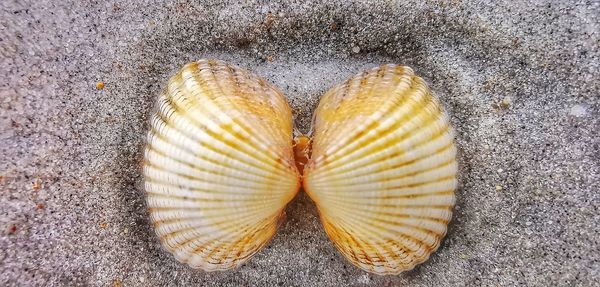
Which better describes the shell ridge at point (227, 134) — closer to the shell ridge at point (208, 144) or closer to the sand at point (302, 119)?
the shell ridge at point (208, 144)

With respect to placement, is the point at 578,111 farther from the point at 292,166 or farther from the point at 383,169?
the point at 292,166

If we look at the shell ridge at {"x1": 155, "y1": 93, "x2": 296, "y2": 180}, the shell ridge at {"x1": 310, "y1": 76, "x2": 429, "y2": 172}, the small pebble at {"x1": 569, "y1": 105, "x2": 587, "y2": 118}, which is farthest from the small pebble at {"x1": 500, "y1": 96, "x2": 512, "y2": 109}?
the shell ridge at {"x1": 155, "y1": 93, "x2": 296, "y2": 180}

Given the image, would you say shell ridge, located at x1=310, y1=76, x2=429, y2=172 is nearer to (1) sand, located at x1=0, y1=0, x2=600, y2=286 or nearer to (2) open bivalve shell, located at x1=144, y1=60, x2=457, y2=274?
(2) open bivalve shell, located at x1=144, y1=60, x2=457, y2=274

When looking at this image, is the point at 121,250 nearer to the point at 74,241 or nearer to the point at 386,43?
the point at 74,241

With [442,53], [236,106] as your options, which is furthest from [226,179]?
[442,53]

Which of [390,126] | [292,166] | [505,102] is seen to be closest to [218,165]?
[292,166]
